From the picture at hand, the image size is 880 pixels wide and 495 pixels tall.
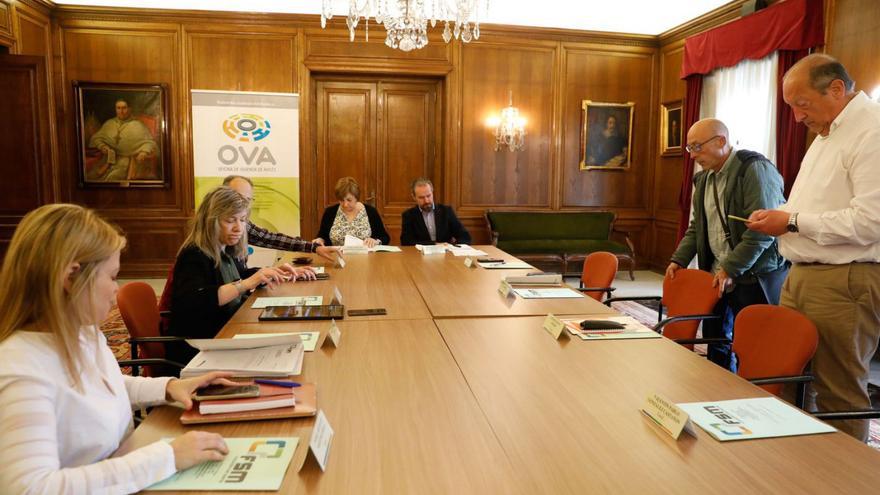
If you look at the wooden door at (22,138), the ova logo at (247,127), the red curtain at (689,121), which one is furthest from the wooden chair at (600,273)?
the wooden door at (22,138)

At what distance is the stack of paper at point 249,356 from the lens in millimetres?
1645

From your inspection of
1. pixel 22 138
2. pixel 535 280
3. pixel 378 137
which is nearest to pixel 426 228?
pixel 535 280

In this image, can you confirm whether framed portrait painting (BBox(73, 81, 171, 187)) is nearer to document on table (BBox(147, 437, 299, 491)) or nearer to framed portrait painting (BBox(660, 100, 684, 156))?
framed portrait painting (BBox(660, 100, 684, 156))

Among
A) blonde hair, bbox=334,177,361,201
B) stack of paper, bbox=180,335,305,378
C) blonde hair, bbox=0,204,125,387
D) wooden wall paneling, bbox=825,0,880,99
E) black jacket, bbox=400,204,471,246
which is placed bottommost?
stack of paper, bbox=180,335,305,378

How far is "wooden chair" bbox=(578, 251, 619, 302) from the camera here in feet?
11.9

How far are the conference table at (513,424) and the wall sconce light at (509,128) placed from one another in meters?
5.67

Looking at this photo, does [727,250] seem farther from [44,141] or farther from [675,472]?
[44,141]

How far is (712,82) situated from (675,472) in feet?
22.3

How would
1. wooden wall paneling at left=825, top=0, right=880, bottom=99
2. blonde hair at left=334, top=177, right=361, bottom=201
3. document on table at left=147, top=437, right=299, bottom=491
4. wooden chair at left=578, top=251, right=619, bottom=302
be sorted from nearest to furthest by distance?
document on table at left=147, top=437, right=299, bottom=491 → wooden chair at left=578, top=251, right=619, bottom=302 → wooden wall paneling at left=825, top=0, right=880, bottom=99 → blonde hair at left=334, top=177, right=361, bottom=201

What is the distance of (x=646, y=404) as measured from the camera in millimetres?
1460

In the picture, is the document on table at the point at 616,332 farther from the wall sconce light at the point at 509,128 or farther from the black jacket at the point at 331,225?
the wall sconce light at the point at 509,128

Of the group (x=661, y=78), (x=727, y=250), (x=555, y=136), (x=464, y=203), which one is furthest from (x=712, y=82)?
(x=727, y=250)

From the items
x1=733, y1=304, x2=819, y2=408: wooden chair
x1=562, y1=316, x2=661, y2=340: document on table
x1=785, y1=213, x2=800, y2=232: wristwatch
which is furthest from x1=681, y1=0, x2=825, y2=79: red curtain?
x1=562, y1=316, x2=661, y2=340: document on table

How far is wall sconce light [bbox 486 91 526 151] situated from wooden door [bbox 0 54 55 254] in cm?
513
